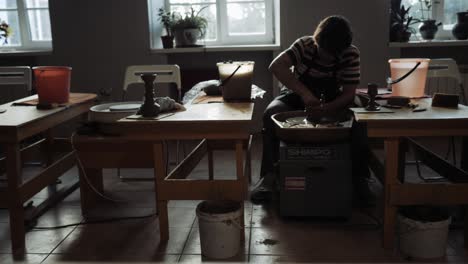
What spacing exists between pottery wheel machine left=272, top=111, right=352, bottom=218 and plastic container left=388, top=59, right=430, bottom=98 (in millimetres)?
371

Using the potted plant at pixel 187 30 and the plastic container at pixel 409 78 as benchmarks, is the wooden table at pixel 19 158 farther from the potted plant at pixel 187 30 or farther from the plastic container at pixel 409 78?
the potted plant at pixel 187 30

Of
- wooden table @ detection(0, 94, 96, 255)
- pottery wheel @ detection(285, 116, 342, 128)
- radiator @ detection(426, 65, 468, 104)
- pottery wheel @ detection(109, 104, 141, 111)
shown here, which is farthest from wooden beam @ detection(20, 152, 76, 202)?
radiator @ detection(426, 65, 468, 104)

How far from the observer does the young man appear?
2.71 m

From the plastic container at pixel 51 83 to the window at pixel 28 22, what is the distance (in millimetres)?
2417

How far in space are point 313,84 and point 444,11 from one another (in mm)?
2319

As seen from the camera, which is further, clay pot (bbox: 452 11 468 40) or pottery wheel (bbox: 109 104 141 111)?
clay pot (bbox: 452 11 468 40)

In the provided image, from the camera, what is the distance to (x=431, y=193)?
2016 mm

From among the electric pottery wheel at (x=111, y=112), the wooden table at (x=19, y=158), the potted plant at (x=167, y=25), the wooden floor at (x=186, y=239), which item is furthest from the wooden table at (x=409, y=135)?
the potted plant at (x=167, y=25)

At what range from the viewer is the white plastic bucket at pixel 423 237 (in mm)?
1976

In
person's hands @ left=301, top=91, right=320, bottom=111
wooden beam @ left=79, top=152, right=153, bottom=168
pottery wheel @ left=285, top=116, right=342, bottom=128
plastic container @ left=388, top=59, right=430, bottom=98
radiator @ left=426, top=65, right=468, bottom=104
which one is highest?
plastic container @ left=388, top=59, right=430, bottom=98

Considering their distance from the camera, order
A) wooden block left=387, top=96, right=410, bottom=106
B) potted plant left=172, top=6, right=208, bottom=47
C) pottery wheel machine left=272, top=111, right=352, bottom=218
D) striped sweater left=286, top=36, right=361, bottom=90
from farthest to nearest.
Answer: potted plant left=172, top=6, right=208, bottom=47, striped sweater left=286, top=36, right=361, bottom=90, pottery wheel machine left=272, top=111, right=352, bottom=218, wooden block left=387, top=96, right=410, bottom=106

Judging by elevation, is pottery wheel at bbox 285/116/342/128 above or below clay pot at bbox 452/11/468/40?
below

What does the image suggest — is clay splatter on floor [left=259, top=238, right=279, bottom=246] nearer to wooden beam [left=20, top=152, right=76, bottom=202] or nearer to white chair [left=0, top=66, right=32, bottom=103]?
wooden beam [left=20, top=152, right=76, bottom=202]

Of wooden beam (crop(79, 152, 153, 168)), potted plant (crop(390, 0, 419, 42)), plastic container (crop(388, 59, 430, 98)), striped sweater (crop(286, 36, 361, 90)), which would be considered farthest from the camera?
potted plant (crop(390, 0, 419, 42))
